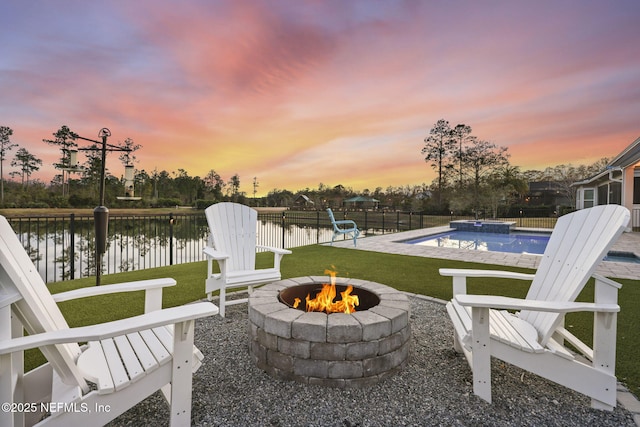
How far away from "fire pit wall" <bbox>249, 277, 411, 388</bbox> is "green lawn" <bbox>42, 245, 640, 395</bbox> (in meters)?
1.54

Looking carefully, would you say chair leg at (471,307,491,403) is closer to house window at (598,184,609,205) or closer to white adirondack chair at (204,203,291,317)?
white adirondack chair at (204,203,291,317)

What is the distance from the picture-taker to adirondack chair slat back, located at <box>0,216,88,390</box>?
1.15m

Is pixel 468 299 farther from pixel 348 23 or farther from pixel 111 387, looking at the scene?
pixel 348 23

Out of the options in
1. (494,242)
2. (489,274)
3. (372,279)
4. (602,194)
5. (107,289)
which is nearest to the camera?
(107,289)

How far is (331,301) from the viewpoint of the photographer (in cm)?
254

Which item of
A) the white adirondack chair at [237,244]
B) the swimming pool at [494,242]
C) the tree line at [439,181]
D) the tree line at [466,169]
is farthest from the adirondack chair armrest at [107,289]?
the tree line at [466,169]

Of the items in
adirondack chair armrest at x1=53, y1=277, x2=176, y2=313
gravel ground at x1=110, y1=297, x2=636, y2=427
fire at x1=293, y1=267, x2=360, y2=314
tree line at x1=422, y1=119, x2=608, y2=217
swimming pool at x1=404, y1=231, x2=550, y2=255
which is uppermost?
tree line at x1=422, y1=119, x2=608, y2=217

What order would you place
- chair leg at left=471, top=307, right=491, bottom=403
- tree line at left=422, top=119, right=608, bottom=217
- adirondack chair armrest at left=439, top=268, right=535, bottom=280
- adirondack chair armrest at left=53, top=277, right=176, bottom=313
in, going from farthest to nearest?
tree line at left=422, top=119, right=608, bottom=217
adirondack chair armrest at left=439, top=268, right=535, bottom=280
adirondack chair armrest at left=53, top=277, right=176, bottom=313
chair leg at left=471, top=307, right=491, bottom=403

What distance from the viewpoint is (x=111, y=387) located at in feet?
4.13

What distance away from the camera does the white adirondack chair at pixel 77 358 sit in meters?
1.13

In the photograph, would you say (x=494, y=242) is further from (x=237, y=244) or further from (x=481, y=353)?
(x=481, y=353)

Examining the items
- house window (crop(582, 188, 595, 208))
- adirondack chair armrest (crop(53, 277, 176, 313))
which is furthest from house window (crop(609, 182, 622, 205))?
adirondack chair armrest (crop(53, 277, 176, 313))

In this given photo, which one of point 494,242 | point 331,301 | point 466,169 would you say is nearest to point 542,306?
point 331,301

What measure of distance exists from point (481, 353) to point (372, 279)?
3238 mm
